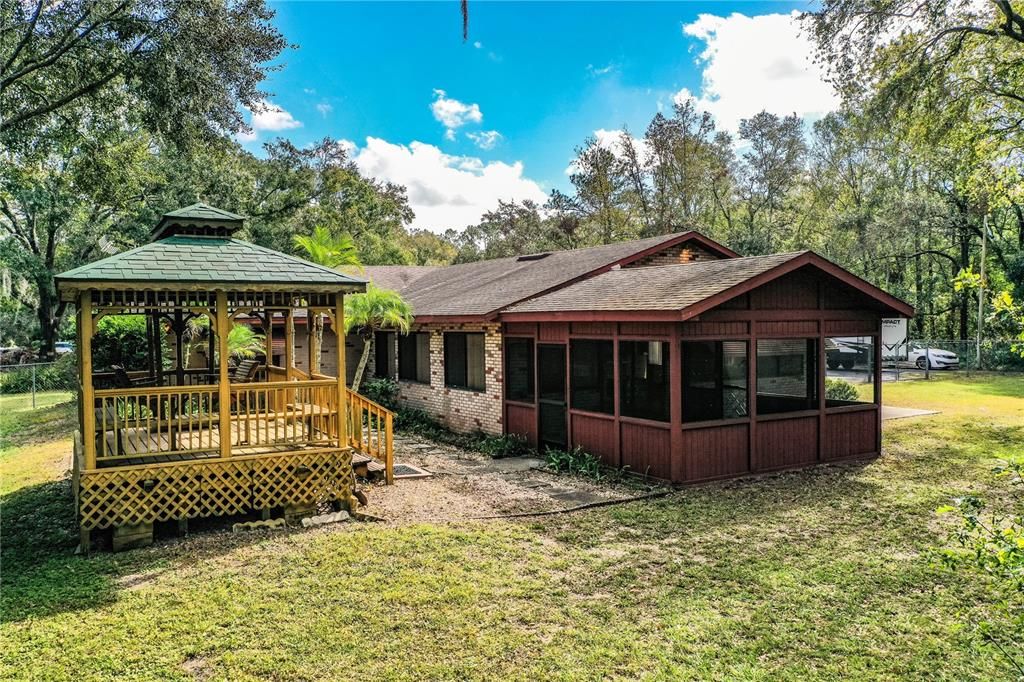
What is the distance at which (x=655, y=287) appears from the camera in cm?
1062

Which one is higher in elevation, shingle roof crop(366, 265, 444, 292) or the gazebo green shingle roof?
shingle roof crop(366, 265, 444, 292)

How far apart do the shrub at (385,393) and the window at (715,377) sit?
867 centimetres

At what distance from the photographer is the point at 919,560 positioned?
6473 mm

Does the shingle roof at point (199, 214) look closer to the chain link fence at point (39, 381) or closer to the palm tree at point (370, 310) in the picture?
the palm tree at point (370, 310)

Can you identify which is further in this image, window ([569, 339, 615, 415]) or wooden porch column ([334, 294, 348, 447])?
window ([569, 339, 615, 415])

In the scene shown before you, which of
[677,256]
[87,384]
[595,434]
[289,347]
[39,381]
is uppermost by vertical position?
[677,256]

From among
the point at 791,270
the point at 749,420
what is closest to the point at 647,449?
the point at 749,420

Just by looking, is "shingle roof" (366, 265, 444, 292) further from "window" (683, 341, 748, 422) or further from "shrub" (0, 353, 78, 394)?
"window" (683, 341, 748, 422)

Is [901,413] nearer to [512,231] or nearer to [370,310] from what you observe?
[370,310]

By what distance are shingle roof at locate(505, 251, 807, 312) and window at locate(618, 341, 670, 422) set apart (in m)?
0.86

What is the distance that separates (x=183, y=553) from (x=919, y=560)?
24.4 feet

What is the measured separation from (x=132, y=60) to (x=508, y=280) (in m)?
8.96

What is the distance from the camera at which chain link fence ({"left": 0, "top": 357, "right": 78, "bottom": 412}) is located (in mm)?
22848

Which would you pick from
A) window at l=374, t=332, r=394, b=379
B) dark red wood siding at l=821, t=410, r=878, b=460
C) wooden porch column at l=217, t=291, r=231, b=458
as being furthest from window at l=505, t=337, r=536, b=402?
wooden porch column at l=217, t=291, r=231, b=458
